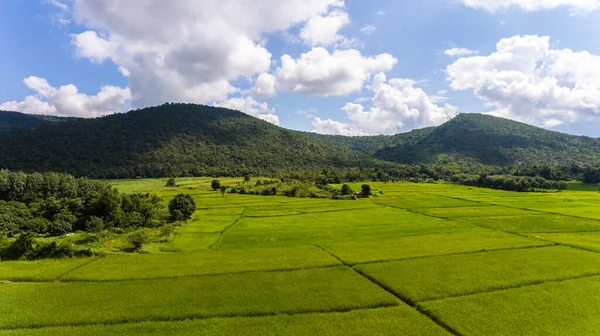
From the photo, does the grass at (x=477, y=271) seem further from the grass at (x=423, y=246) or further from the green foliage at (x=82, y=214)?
the green foliage at (x=82, y=214)

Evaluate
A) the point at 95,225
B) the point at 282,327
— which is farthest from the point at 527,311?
the point at 95,225

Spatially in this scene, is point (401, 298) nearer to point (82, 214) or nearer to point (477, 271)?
point (477, 271)

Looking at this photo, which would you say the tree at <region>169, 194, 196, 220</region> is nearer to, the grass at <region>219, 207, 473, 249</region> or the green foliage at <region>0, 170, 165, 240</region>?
the green foliage at <region>0, 170, 165, 240</region>

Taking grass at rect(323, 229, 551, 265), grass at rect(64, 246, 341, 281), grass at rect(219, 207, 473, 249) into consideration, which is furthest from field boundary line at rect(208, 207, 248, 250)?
grass at rect(323, 229, 551, 265)

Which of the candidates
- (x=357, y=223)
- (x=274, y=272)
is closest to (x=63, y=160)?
(x=357, y=223)

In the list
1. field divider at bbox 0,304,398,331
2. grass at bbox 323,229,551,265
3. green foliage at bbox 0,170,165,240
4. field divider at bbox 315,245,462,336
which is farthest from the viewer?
green foliage at bbox 0,170,165,240

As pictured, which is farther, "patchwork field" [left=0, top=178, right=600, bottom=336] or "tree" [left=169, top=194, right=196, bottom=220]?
"tree" [left=169, top=194, right=196, bottom=220]
